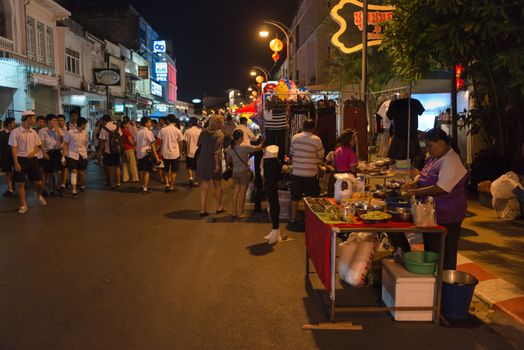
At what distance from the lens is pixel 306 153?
878cm

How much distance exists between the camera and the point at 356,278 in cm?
532

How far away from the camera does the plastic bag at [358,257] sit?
5.33 metres

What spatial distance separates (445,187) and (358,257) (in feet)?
3.80

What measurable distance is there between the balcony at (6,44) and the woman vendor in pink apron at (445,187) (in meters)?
Result: 19.5

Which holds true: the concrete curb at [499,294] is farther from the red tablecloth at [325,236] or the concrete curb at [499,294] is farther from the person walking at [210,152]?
the person walking at [210,152]

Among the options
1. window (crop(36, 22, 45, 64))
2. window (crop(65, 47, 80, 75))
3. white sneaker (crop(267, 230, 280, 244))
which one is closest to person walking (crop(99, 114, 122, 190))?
white sneaker (crop(267, 230, 280, 244))

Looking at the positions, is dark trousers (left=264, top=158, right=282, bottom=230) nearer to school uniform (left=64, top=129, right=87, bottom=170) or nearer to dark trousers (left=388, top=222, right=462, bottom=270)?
dark trousers (left=388, top=222, right=462, bottom=270)

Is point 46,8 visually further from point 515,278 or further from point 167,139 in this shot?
point 515,278

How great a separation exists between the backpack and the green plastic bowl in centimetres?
1074

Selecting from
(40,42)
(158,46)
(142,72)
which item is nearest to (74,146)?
(40,42)

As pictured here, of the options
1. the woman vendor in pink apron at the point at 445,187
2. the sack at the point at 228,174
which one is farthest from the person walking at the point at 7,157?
the woman vendor in pink apron at the point at 445,187

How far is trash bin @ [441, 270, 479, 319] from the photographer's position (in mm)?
4824

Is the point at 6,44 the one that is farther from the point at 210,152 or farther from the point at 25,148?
the point at 210,152

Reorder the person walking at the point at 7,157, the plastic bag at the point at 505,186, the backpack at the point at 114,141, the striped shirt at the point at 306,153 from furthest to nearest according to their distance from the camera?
the backpack at the point at 114,141
the person walking at the point at 7,157
the plastic bag at the point at 505,186
the striped shirt at the point at 306,153
